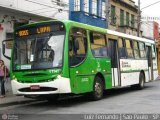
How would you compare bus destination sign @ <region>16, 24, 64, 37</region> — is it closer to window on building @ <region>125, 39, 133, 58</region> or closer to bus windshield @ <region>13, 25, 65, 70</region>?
bus windshield @ <region>13, 25, 65, 70</region>

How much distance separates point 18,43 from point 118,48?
17.8ft

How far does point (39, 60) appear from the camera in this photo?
14750 millimetres

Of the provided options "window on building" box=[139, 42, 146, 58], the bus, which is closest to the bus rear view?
the bus

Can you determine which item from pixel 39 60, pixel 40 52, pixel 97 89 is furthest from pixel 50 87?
pixel 97 89

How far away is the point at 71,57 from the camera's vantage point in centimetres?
1473

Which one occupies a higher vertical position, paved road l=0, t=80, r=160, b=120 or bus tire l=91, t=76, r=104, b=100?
bus tire l=91, t=76, r=104, b=100

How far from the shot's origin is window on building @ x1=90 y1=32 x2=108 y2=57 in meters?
16.6

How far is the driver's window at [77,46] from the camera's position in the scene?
14.8 metres

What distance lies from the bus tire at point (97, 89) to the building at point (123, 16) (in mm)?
20140

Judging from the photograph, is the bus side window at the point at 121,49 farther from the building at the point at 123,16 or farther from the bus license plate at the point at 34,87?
the building at the point at 123,16

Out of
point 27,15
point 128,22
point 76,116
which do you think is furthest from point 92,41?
point 128,22

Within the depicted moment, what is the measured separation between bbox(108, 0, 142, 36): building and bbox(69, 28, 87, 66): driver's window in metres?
21.0

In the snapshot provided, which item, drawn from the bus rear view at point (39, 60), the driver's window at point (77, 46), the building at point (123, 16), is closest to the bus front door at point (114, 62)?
the driver's window at point (77, 46)

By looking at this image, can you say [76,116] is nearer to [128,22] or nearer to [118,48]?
[118,48]
